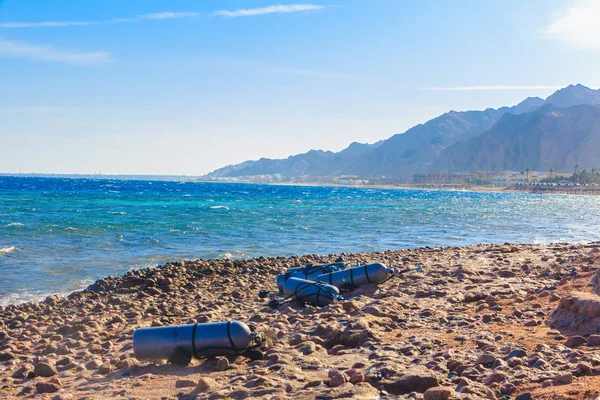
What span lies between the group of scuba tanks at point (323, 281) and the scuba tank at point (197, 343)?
3.63 meters

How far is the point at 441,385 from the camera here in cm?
538

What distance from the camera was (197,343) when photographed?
23.1ft

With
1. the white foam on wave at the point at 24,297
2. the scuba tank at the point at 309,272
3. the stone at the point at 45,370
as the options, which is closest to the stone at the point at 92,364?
the stone at the point at 45,370

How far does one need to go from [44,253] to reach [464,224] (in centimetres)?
2724

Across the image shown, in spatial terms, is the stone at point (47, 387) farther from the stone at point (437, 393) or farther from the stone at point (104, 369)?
the stone at point (437, 393)

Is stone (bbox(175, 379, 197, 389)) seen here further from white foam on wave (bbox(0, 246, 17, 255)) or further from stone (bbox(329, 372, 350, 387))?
white foam on wave (bbox(0, 246, 17, 255))

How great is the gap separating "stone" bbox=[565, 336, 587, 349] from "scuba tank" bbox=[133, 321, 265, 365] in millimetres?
3680

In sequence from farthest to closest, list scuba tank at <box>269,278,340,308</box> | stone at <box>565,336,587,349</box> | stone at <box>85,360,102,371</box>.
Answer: scuba tank at <box>269,278,340,308</box> < stone at <box>85,360,102,371</box> < stone at <box>565,336,587,349</box>

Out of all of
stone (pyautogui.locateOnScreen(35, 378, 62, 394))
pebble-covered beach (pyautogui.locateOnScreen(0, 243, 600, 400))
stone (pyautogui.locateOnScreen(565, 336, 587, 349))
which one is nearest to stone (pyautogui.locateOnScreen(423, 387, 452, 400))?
pebble-covered beach (pyautogui.locateOnScreen(0, 243, 600, 400))

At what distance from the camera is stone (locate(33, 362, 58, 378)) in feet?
22.9

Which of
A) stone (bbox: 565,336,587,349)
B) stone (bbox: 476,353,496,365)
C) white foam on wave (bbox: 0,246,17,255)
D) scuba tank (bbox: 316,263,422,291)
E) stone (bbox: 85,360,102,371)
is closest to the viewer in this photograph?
stone (bbox: 476,353,496,365)

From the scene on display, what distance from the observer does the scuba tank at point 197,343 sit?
6.98 m

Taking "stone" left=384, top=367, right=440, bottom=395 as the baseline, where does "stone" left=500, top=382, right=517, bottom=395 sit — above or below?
above

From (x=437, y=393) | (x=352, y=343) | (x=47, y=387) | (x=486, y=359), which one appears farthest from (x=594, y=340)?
(x=47, y=387)
